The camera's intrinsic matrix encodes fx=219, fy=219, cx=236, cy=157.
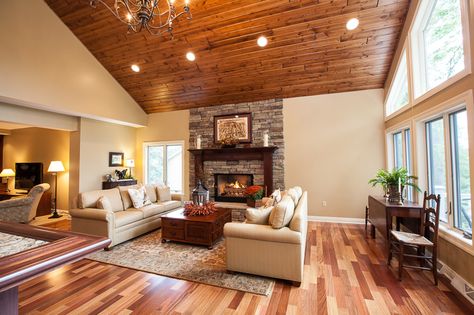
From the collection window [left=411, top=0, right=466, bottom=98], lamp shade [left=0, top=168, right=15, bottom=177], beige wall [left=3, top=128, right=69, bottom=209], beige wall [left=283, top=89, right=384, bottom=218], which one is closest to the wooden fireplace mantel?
beige wall [left=283, top=89, right=384, bottom=218]

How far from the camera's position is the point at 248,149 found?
19.0ft

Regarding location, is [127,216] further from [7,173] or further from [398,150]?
[7,173]

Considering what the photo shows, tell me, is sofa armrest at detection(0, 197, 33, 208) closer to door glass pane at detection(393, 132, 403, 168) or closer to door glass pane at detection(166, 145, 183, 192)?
door glass pane at detection(166, 145, 183, 192)

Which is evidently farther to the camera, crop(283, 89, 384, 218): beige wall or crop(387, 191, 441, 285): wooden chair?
crop(283, 89, 384, 218): beige wall

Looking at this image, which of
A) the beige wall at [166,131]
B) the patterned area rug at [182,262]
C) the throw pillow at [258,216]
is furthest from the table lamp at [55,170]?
the throw pillow at [258,216]

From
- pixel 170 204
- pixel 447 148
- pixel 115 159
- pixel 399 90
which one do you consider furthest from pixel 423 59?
pixel 115 159

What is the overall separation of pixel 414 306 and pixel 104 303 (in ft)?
10.3

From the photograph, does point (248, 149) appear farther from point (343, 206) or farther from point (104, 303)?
point (104, 303)

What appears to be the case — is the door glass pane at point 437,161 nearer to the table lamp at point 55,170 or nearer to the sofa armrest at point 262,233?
the sofa armrest at point 262,233

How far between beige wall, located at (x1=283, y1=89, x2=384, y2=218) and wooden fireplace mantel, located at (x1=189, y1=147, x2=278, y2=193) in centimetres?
45

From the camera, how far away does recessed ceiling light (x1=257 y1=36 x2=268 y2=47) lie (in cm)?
422

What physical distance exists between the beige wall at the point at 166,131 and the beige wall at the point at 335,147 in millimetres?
3035

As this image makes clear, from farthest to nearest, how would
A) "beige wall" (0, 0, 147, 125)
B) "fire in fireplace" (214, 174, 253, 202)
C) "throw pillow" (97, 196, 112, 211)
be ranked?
"fire in fireplace" (214, 174, 253, 202) → "beige wall" (0, 0, 147, 125) → "throw pillow" (97, 196, 112, 211)

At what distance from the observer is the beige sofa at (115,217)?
364 centimetres
